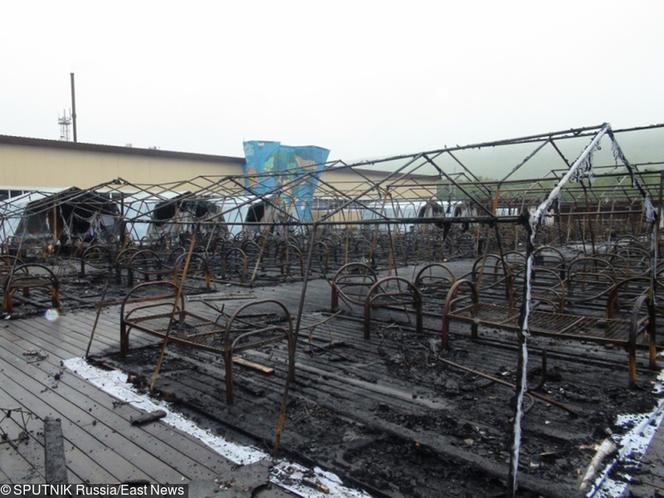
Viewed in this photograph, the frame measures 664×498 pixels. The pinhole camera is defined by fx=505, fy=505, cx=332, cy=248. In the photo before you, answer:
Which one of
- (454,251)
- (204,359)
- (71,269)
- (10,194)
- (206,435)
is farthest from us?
(10,194)

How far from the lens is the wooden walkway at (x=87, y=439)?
316 centimetres

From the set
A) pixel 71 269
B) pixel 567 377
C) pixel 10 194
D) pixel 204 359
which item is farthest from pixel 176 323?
pixel 10 194

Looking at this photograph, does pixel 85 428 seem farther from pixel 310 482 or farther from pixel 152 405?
pixel 310 482

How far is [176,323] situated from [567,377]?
14.8ft

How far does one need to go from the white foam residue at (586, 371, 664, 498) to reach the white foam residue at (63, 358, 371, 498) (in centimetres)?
139

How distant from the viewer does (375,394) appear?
448cm

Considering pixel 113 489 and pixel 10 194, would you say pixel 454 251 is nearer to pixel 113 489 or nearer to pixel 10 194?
pixel 113 489

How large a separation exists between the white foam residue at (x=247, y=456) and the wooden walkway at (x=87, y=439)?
0.07 meters

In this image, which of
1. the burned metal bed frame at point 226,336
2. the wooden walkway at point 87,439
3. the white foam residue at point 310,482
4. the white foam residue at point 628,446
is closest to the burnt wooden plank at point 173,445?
the wooden walkway at point 87,439

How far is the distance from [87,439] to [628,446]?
3.78 m

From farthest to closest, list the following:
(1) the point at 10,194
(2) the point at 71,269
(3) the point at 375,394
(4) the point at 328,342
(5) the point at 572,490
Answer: (1) the point at 10,194 → (2) the point at 71,269 → (4) the point at 328,342 → (3) the point at 375,394 → (5) the point at 572,490

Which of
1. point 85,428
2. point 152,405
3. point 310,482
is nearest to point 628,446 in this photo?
point 310,482

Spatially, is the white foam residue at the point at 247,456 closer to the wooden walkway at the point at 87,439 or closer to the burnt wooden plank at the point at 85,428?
the wooden walkway at the point at 87,439

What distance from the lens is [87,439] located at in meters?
3.63
